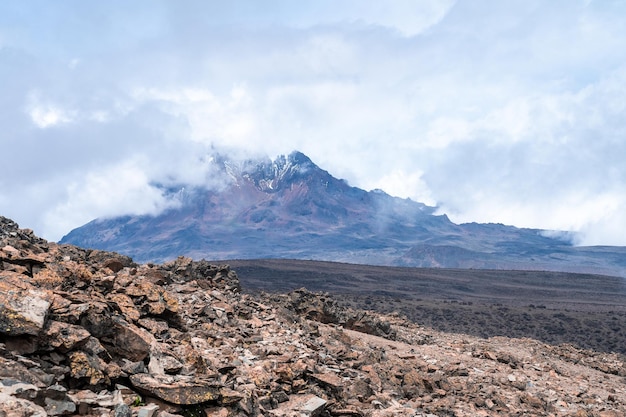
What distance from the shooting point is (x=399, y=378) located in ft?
49.5

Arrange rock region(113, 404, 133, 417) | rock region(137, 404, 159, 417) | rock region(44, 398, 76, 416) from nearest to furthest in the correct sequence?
1. rock region(44, 398, 76, 416)
2. rock region(113, 404, 133, 417)
3. rock region(137, 404, 159, 417)

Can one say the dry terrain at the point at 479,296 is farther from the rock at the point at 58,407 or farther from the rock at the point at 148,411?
the rock at the point at 58,407

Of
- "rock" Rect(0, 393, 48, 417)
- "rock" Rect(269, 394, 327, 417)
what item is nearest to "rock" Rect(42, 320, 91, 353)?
"rock" Rect(0, 393, 48, 417)

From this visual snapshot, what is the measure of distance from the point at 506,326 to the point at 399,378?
54089 millimetres

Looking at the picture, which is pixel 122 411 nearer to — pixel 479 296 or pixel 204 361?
pixel 204 361

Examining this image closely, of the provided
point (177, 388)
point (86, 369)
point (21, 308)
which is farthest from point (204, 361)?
point (21, 308)

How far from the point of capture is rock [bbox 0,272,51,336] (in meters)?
7.21

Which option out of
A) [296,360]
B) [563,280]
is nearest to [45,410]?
[296,360]

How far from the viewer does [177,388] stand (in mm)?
7707

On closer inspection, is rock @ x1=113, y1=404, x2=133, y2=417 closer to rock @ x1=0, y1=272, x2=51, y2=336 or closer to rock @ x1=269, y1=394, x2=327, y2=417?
rock @ x1=0, y1=272, x2=51, y2=336

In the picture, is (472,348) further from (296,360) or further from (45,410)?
(45,410)

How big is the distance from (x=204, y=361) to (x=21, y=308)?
3635 mm

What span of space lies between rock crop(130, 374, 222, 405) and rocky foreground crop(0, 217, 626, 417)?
17 millimetres

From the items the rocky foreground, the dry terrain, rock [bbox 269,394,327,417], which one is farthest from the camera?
the dry terrain
